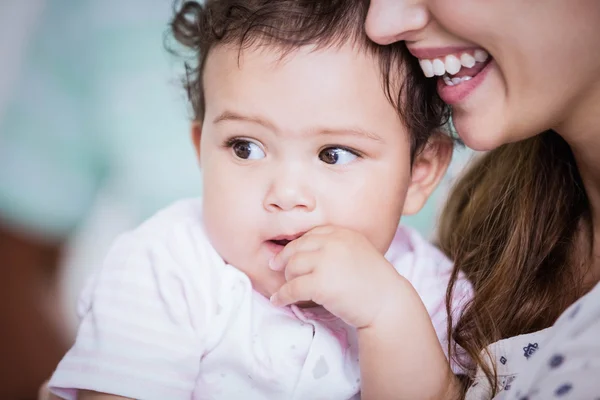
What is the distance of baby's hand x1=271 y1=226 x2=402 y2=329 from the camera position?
3.38 feet

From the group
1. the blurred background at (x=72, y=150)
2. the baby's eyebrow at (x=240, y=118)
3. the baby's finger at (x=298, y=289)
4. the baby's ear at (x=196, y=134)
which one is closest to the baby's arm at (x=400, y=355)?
the baby's finger at (x=298, y=289)

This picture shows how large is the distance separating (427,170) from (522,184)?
0.63ft

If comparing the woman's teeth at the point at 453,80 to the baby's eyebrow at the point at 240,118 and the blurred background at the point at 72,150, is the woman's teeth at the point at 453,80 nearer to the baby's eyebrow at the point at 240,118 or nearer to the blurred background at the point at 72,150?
the baby's eyebrow at the point at 240,118

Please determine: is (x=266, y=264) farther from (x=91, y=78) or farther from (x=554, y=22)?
(x=91, y=78)

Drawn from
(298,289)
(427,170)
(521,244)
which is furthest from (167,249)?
(521,244)

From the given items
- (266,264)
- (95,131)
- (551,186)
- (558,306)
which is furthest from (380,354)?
(95,131)

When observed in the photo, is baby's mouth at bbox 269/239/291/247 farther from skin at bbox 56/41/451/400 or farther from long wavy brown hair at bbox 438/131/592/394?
long wavy brown hair at bbox 438/131/592/394

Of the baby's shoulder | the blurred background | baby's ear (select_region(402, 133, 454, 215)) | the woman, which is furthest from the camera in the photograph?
the blurred background

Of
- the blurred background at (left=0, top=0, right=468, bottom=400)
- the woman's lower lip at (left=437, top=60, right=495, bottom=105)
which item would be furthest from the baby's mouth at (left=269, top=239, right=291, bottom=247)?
Answer: the blurred background at (left=0, top=0, right=468, bottom=400)

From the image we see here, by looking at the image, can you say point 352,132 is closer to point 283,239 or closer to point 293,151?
point 293,151

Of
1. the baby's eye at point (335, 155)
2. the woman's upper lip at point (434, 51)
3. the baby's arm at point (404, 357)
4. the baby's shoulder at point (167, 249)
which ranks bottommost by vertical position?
the baby's arm at point (404, 357)

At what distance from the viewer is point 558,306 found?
118 centimetres

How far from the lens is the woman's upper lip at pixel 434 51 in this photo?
3.44ft

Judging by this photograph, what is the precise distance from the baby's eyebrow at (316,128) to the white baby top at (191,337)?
224 mm
